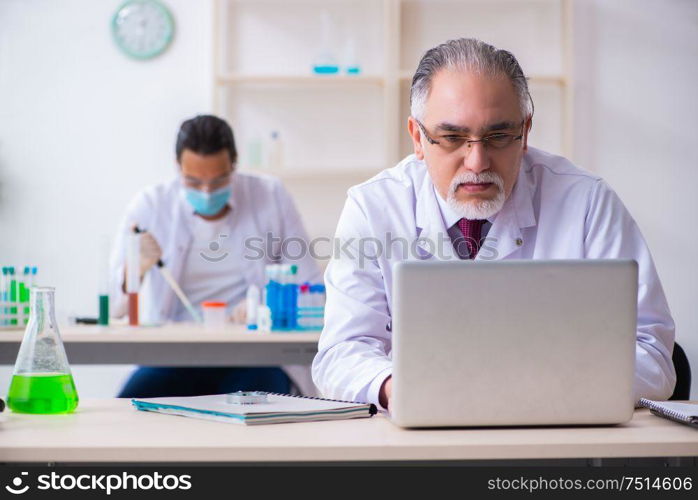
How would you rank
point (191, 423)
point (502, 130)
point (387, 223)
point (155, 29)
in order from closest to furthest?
1. point (191, 423)
2. point (502, 130)
3. point (387, 223)
4. point (155, 29)

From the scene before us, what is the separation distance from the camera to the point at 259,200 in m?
3.36

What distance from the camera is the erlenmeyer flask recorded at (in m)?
1.25

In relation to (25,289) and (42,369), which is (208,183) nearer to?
(25,289)

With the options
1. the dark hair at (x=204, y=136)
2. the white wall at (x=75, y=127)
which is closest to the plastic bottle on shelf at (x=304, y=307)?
the dark hair at (x=204, y=136)

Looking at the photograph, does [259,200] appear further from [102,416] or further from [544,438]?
[544,438]

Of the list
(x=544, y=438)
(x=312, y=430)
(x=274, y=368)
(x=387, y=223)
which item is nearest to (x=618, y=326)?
(x=544, y=438)

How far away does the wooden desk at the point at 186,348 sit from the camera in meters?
2.59

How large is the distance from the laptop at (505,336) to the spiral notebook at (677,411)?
4.4 inches

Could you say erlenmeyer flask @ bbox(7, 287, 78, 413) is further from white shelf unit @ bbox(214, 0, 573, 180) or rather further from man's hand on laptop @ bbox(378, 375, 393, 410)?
white shelf unit @ bbox(214, 0, 573, 180)

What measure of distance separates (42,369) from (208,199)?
6.32 feet

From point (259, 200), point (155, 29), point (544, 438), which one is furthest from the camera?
point (155, 29)

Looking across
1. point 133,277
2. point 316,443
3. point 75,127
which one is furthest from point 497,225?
point 75,127

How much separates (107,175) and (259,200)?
152 centimetres

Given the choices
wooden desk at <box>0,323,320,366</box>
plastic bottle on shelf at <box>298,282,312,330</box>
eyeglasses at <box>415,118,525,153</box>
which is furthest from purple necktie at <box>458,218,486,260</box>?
plastic bottle on shelf at <box>298,282,312,330</box>
